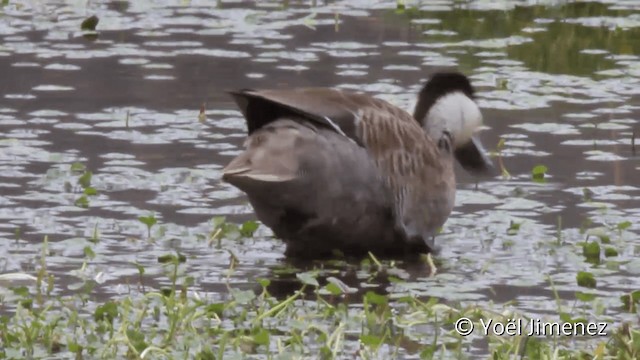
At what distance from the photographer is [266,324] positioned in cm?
742

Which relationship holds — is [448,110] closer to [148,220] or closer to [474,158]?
[474,158]

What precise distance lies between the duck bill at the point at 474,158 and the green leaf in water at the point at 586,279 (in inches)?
71.3

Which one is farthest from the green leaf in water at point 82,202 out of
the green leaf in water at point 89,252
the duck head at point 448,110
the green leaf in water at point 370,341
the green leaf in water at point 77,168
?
the green leaf in water at point 370,341

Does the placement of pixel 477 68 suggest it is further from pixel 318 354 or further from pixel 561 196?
pixel 318 354

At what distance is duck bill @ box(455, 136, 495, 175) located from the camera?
991cm

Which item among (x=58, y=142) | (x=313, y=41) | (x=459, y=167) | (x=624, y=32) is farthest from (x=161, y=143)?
(x=624, y=32)

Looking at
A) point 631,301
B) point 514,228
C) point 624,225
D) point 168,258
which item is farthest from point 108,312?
point 624,225

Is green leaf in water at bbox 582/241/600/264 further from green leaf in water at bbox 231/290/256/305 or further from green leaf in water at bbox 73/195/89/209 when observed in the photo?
green leaf in water at bbox 73/195/89/209

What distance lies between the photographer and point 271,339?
7207 millimetres

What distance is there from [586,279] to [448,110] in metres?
1.77

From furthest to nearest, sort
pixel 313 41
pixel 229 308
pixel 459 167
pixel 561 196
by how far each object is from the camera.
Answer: pixel 313 41 → pixel 459 167 → pixel 561 196 → pixel 229 308

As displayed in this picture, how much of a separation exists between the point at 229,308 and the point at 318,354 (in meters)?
0.67

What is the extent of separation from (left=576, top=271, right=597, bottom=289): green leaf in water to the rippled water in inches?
2.8

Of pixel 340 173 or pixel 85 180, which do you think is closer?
pixel 340 173
